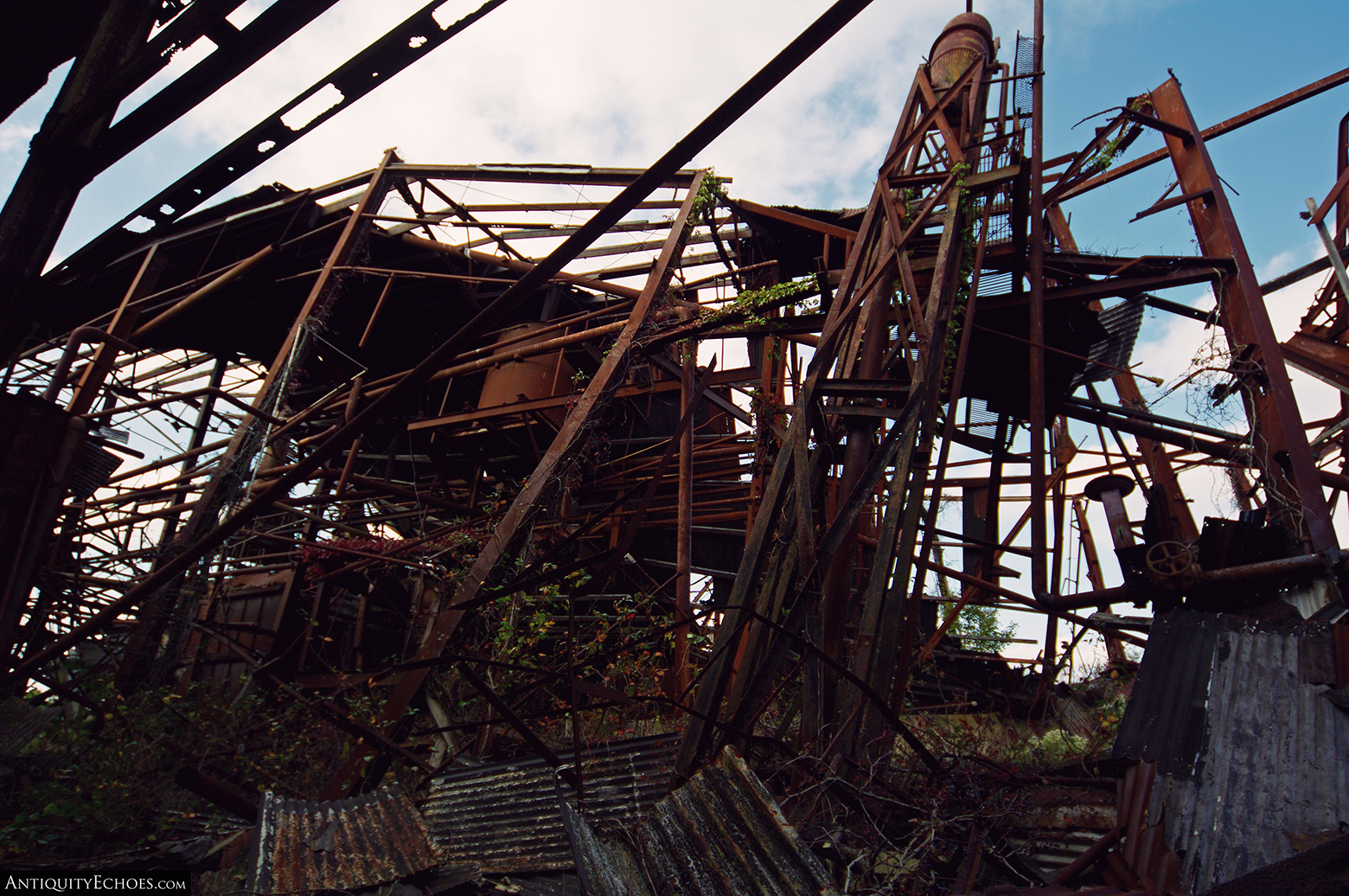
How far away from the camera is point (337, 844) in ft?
14.4

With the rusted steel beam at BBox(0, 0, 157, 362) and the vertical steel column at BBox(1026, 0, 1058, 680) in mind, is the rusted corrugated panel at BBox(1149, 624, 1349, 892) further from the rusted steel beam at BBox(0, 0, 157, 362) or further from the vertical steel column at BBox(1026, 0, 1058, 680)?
the rusted steel beam at BBox(0, 0, 157, 362)

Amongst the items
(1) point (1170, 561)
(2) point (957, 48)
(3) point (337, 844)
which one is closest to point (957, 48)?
(2) point (957, 48)

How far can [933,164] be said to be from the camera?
28.3 feet

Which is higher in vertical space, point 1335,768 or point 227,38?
point 227,38

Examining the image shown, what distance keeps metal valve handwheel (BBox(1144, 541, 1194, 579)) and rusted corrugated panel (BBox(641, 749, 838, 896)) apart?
4.24m

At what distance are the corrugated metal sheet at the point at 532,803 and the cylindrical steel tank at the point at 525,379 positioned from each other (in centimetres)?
766

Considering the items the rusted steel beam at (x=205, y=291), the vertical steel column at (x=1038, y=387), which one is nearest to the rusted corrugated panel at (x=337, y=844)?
the vertical steel column at (x=1038, y=387)

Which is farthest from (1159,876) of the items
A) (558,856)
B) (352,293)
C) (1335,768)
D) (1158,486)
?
(352,293)

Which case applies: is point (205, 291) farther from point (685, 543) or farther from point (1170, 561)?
point (1170, 561)

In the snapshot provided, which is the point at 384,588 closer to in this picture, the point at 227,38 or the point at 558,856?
the point at 558,856

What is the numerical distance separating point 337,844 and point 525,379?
8854 mm

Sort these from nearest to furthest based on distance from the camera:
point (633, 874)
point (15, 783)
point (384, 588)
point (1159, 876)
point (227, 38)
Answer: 1. point (227, 38)
2. point (633, 874)
3. point (1159, 876)
4. point (15, 783)
5. point (384, 588)

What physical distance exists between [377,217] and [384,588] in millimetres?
6432

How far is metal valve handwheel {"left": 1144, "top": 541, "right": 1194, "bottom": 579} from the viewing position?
5.88 metres
